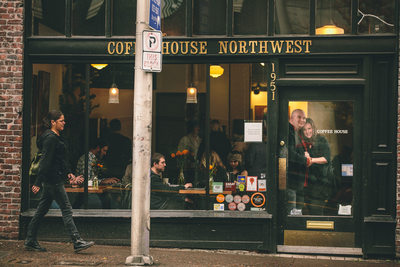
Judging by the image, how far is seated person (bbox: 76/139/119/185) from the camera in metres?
9.08

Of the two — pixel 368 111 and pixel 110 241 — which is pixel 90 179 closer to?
pixel 110 241

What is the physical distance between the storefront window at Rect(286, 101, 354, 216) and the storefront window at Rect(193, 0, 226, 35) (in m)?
1.71

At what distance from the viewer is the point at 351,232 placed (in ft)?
28.7

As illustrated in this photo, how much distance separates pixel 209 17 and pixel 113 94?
2.01 meters

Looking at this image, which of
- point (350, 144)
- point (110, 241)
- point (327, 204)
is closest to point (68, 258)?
point (110, 241)

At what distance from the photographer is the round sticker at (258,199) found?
351 inches

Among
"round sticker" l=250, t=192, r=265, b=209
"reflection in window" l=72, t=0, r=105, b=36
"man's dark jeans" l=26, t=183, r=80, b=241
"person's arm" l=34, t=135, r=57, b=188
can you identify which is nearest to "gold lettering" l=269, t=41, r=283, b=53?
"round sticker" l=250, t=192, r=265, b=209

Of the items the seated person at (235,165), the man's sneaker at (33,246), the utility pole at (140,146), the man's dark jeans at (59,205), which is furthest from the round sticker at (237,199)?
the man's sneaker at (33,246)

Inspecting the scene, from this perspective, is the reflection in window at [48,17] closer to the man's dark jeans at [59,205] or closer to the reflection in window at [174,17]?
the reflection in window at [174,17]

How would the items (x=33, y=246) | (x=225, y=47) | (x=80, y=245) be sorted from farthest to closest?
(x=225, y=47) → (x=33, y=246) → (x=80, y=245)

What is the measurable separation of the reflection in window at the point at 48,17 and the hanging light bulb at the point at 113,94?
4.00 feet

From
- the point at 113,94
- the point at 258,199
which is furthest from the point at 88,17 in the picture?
the point at 258,199

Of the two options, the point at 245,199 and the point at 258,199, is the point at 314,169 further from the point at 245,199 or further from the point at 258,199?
the point at 245,199

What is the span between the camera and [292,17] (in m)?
8.80
